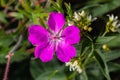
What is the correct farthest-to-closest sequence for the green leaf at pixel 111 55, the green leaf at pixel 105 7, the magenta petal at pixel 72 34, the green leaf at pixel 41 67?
the green leaf at pixel 41 67 → the green leaf at pixel 105 7 → the green leaf at pixel 111 55 → the magenta petal at pixel 72 34

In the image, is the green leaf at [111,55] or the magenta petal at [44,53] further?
the green leaf at [111,55]

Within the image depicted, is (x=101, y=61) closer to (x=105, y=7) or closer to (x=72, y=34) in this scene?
(x=72, y=34)

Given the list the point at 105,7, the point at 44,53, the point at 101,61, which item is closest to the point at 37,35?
the point at 44,53

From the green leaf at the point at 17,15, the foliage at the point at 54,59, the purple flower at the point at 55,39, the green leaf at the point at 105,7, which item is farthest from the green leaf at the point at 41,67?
the purple flower at the point at 55,39

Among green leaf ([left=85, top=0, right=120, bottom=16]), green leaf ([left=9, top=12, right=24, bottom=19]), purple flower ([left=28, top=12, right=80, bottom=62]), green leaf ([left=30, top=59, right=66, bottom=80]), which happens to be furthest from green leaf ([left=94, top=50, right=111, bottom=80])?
green leaf ([left=9, top=12, right=24, bottom=19])

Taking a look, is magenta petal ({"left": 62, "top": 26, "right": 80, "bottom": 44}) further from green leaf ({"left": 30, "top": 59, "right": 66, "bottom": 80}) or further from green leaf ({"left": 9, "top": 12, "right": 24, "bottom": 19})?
green leaf ({"left": 9, "top": 12, "right": 24, "bottom": 19})

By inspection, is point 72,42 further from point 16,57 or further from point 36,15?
point 16,57

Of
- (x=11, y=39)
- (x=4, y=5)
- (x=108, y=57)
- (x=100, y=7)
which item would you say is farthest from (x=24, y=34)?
(x=108, y=57)

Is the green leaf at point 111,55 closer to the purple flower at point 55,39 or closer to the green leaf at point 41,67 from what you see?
the purple flower at point 55,39
